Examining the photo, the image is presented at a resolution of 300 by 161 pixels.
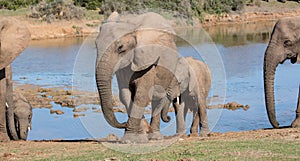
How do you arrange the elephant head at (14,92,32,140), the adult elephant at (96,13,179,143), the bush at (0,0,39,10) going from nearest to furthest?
1. the adult elephant at (96,13,179,143)
2. the elephant head at (14,92,32,140)
3. the bush at (0,0,39,10)

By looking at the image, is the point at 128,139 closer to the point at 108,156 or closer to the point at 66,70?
the point at 108,156

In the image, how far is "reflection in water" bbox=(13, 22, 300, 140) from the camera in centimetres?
1514

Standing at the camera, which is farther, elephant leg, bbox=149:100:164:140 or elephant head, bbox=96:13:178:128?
elephant leg, bbox=149:100:164:140

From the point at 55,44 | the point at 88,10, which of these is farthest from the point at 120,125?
the point at 88,10

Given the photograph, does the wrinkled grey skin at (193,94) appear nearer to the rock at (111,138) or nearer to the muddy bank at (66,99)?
the rock at (111,138)

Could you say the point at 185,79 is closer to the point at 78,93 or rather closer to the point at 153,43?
the point at 153,43

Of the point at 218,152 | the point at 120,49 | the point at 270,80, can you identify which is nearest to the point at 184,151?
the point at 218,152

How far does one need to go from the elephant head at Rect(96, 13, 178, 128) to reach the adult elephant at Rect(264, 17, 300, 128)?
2383mm

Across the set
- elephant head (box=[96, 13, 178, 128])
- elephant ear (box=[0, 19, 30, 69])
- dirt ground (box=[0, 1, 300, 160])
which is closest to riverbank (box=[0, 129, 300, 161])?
dirt ground (box=[0, 1, 300, 160])

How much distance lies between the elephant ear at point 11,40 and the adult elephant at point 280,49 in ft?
13.3

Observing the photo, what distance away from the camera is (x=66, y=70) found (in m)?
27.8

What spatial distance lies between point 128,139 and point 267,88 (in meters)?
3.46

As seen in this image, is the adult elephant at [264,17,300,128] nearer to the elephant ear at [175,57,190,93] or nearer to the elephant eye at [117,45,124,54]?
the elephant ear at [175,57,190,93]

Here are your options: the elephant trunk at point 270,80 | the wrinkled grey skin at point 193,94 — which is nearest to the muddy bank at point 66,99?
the wrinkled grey skin at point 193,94
